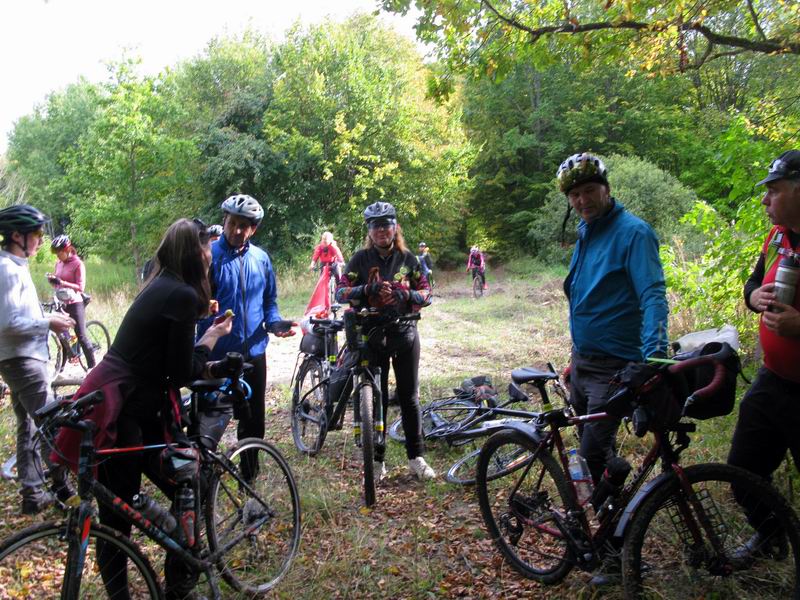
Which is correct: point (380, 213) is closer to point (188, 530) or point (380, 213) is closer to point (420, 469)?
point (420, 469)

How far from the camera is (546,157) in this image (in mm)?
32406

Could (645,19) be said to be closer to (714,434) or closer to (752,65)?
(714,434)

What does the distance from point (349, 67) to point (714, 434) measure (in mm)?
22160

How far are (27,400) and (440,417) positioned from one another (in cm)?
337

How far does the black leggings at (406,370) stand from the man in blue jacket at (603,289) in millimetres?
1491

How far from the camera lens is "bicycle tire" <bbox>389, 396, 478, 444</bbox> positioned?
17.5 ft

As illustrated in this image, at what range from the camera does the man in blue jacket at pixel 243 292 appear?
387cm

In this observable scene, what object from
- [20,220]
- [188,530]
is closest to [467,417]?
[188,530]

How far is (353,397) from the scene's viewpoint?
443cm

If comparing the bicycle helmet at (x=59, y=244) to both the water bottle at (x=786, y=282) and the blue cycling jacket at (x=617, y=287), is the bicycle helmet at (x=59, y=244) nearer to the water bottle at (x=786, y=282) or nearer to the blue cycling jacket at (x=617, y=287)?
Result: the blue cycling jacket at (x=617, y=287)

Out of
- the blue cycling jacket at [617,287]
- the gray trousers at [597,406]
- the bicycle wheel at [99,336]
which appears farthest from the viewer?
the bicycle wheel at [99,336]

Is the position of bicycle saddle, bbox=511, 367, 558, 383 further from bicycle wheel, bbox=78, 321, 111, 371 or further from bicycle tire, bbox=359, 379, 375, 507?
bicycle wheel, bbox=78, 321, 111, 371

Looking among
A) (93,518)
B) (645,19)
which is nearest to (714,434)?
(645,19)

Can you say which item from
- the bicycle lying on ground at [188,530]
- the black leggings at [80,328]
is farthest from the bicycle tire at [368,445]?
the black leggings at [80,328]
